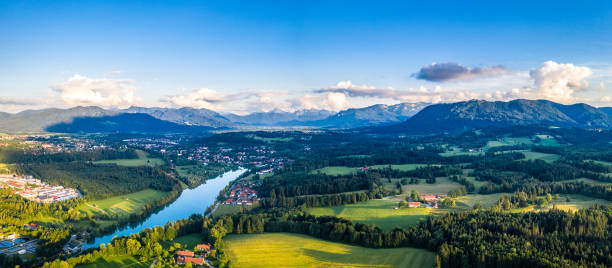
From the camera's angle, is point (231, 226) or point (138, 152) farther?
point (138, 152)

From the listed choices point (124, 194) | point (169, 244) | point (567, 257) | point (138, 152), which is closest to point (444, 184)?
point (567, 257)

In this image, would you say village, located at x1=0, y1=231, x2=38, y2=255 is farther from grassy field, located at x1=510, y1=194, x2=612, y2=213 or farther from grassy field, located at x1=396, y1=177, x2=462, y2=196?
grassy field, located at x1=510, y1=194, x2=612, y2=213

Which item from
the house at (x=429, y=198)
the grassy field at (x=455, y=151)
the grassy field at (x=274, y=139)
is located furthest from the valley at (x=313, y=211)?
the grassy field at (x=274, y=139)

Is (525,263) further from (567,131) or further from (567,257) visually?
(567,131)

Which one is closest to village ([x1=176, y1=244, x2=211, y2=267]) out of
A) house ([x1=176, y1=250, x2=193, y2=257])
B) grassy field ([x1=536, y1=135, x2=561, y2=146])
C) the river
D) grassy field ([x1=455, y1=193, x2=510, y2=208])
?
house ([x1=176, y1=250, x2=193, y2=257])

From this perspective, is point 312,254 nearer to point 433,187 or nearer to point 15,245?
point 15,245

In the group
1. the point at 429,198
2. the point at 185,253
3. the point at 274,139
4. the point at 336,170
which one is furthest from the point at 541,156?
the point at 274,139
